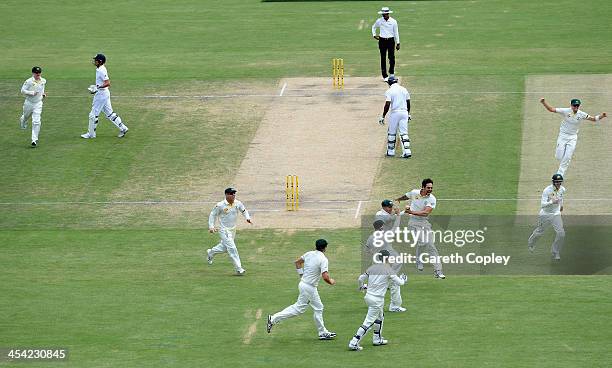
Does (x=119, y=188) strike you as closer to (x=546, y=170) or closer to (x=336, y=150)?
(x=336, y=150)

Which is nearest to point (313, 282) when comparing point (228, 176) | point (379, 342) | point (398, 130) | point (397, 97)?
point (379, 342)

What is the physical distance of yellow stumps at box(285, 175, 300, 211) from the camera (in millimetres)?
38463

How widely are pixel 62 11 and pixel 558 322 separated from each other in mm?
41931

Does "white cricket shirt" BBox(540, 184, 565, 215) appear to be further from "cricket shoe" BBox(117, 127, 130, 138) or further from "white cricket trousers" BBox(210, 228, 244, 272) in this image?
"cricket shoe" BBox(117, 127, 130, 138)

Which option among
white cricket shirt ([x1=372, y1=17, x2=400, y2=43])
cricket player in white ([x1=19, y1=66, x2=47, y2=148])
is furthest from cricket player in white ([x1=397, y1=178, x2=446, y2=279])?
white cricket shirt ([x1=372, y1=17, x2=400, y2=43])

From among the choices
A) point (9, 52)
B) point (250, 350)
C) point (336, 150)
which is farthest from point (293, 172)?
point (9, 52)

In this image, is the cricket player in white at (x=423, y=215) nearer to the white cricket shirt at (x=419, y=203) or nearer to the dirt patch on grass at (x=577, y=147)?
the white cricket shirt at (x=419, y=203)

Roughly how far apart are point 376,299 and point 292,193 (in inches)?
461

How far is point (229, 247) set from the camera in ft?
107

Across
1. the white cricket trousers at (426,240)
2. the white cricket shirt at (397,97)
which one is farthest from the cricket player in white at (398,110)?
the white cricket trousers at (426,240)

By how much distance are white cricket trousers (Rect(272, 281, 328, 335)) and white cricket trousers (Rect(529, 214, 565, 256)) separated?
304 inches

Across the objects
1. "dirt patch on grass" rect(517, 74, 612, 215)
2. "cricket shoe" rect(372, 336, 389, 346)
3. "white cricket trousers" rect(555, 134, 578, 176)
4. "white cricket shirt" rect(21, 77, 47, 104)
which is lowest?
"dirt patch on grass" rect(517, 74, 612, 215)

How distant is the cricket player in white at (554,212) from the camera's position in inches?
1294

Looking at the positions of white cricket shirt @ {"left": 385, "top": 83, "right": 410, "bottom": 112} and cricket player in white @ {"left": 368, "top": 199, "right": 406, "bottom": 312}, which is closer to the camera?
cricket player in white @ {"left": 368, "top": 199, "right": 406, "bottom": 312}
